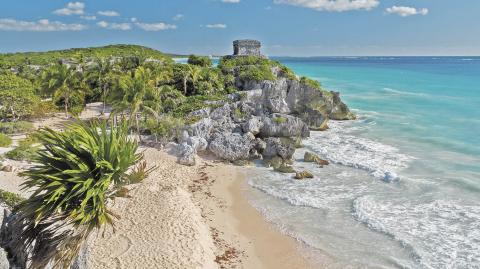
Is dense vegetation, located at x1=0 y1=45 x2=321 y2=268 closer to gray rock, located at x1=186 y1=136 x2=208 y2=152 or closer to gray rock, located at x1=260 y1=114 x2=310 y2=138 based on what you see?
gray rock, located at x1=260 y1=114 x2=310 y2=138

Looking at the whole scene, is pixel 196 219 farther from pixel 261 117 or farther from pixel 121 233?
pixel 261 117

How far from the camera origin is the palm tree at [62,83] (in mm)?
34125

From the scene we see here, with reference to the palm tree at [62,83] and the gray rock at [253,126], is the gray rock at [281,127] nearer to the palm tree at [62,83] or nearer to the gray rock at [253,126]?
the gray rock at [253,126]

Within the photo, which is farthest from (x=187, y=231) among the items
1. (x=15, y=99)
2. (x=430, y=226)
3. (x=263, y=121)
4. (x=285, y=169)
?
(x=15, y=99)

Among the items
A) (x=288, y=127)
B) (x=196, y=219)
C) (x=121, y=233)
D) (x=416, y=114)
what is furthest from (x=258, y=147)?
(x=416, y=114)

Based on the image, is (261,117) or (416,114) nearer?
(261,117)

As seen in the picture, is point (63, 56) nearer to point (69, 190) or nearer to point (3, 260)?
point (3, 260)

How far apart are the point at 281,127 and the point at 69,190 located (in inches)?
879

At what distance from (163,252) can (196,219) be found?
3217mm

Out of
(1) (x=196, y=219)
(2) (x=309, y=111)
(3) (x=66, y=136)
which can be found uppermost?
(3) (x=66, y=136)

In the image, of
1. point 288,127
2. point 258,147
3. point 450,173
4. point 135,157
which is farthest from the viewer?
point 288,127

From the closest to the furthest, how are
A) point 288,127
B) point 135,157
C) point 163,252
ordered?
1. point 135,157
2. point 163,252
3. point 288,127

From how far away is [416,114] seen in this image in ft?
147

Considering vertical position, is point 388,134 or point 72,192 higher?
point 72,192
